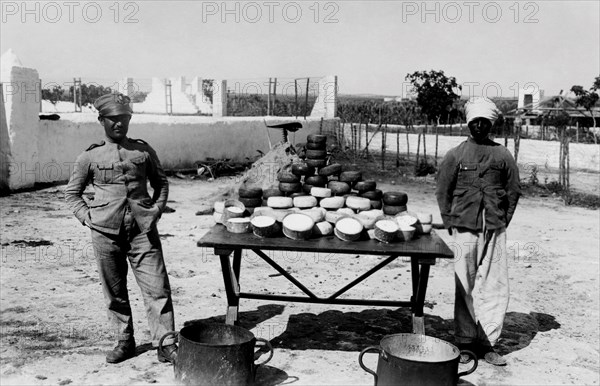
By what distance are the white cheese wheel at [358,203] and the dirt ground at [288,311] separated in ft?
3.69

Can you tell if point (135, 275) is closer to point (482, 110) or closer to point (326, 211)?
point (326, 211)

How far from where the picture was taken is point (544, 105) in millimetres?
33188

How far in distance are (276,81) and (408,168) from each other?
22.8 ft

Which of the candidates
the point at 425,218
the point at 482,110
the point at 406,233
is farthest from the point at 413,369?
the point at 482,110

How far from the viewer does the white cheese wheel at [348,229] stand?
15.7 feet

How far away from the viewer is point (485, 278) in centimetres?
493

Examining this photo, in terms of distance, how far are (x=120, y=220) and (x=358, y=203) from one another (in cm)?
200

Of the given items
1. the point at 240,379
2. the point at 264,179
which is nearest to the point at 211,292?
the point at 240,379

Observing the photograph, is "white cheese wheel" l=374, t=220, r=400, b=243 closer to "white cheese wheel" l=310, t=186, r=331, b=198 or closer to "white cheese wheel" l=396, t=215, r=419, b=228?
"white cheese wheel" l=396, t=215, r=419, b=228

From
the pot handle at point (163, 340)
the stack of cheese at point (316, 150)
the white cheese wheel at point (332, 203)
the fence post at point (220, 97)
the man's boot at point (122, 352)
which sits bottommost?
the man's boot at point (122, 352)

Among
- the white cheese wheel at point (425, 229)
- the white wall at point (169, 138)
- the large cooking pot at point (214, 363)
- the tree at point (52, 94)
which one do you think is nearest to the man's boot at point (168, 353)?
the large cooking pot at point (214, 363)

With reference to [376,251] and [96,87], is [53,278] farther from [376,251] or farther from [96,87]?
[96,87]

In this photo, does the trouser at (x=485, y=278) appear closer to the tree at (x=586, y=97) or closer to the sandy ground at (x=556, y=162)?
the sandy ground at (x=556, y=162)

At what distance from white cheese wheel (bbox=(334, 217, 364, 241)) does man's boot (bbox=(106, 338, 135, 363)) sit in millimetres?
1744
